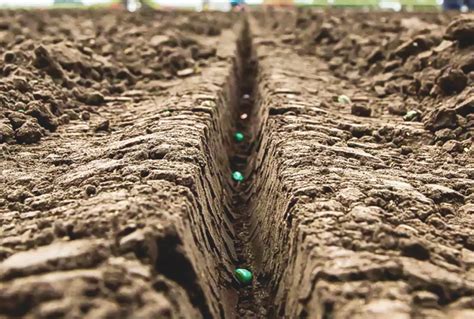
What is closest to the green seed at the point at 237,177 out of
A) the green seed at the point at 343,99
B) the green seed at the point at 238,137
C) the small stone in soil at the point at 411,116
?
the green seed at the point at 238,137

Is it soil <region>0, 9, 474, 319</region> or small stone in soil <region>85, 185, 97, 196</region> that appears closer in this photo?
soil <region>0, 9, 474, 319</region>

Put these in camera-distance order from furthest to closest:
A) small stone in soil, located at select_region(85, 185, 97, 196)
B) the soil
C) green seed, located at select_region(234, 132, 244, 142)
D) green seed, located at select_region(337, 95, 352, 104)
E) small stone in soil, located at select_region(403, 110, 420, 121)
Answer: green seed, located at select_region(234, 132, 244, 142), green seed, located at select_region(337, 95, 352, 104), small stone in soil, located at select_region(403, 110, 420, 121), small stone in soil, located at select_region(85, 185, 97, 196), the soil

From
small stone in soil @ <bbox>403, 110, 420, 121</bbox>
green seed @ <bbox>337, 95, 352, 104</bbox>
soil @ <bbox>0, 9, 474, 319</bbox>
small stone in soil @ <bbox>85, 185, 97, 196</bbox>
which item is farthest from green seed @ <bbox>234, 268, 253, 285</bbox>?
green seed @ <bbox>337, 95, 352, 104</bbox>

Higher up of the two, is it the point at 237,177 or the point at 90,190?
the point at 90,190

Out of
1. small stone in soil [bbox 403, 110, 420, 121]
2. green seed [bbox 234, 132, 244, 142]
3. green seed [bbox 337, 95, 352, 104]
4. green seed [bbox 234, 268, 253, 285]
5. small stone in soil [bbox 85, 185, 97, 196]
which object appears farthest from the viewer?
green seed [bbox 234, 132, 244, 142]

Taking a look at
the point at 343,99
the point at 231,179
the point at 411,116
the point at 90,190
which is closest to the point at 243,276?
the point at 90,190

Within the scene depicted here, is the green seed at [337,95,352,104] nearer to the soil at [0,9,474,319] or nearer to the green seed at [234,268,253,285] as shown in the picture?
the soil at [0,9,474,319]

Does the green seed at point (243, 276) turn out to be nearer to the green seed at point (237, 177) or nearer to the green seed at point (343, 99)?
the green seed at point (237, 177)

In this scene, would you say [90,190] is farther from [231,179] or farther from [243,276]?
[231,179]

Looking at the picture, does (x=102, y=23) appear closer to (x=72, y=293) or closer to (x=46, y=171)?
(x=46, y=171)

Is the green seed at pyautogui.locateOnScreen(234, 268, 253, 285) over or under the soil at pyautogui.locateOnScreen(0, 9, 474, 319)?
under
